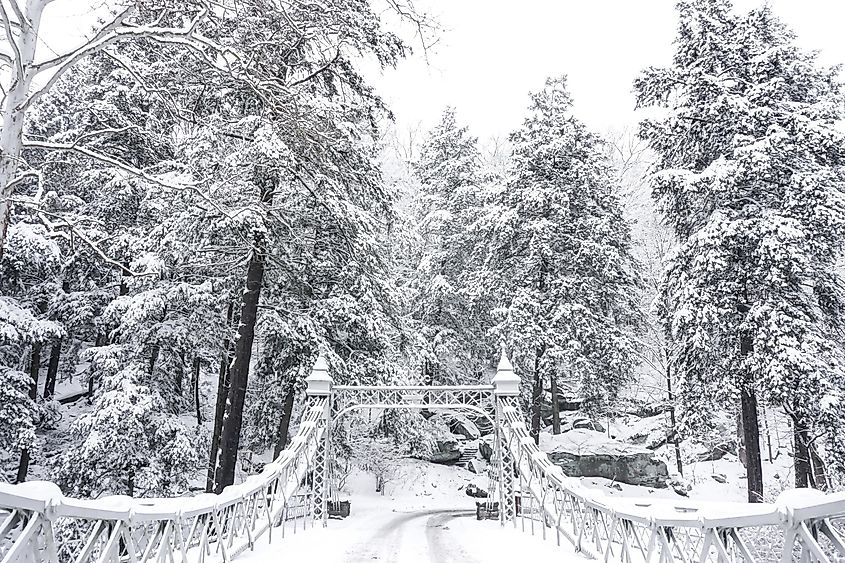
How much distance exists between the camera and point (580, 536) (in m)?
6.38

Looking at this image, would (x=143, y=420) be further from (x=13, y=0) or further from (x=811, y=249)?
(x=811, y=249)

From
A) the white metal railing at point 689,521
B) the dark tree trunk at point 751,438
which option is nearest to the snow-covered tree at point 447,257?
the dark tree trunk at point 751,438

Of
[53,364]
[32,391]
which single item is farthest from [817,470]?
[53,364]

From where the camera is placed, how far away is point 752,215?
1169cm

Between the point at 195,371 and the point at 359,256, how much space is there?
7.60m

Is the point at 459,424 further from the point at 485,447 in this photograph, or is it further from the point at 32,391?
the point at 32,391

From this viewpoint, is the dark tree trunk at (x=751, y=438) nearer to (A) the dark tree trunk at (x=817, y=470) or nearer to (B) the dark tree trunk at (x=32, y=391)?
(A) the dark tree trunk at (x=817, y=470)

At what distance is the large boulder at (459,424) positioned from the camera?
22.3 metres

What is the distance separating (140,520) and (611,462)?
1743 centimetres

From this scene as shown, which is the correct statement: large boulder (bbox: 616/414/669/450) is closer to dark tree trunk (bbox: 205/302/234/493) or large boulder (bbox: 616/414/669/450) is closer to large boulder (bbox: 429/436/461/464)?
large boulder (bbox: 429/436/461/464)

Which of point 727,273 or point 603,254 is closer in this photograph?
point 727,273

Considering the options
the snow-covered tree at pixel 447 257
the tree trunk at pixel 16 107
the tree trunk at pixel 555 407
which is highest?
the snow-covered tree at pixel 447 257

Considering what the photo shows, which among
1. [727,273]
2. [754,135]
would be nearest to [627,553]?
[727,273]

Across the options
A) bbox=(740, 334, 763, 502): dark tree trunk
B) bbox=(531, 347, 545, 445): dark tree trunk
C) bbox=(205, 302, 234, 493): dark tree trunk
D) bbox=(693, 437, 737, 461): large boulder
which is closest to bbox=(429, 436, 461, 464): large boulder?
bbox=(531, 347, 545, 445): dark tree trunk
